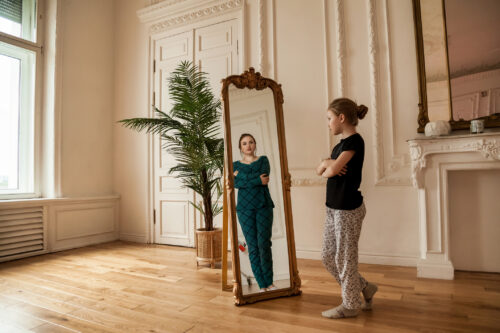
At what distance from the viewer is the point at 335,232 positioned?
195 centimetres

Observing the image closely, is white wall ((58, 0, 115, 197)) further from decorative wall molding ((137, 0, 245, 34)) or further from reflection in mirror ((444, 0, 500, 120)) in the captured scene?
reflection in mirror ((444, 0, 500, 120))

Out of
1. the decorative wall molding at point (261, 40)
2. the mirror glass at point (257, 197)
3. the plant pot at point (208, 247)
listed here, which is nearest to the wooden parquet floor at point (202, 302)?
the plant pot at point (208, 247)

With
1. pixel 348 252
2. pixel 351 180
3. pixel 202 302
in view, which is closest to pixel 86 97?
pixel 202 302

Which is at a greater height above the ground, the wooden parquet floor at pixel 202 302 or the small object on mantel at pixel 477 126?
the small object on mantel at pixel 477 126

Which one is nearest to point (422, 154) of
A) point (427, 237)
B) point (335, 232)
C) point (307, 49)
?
point (427, 237)

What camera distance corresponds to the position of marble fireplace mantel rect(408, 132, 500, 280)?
103 inches

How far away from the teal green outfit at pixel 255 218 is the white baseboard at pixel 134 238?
2523 mm

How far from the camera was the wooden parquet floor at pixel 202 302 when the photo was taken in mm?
1836

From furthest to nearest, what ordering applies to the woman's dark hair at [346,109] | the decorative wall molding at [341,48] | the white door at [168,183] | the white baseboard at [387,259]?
the white door at [168,183], the decorative wall molding at [341,48], the white baseboard at [387,259], the woman's dark hair at [346,109]

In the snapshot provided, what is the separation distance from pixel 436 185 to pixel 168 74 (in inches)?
132

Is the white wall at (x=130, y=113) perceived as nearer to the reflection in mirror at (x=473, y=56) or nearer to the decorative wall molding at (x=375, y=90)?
the decorative wall molding at (x=375, y=90)

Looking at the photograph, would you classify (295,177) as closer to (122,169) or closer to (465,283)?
(465,283)

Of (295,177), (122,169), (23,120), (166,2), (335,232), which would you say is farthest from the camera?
(122,169)

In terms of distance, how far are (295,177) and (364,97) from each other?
1043 mm
